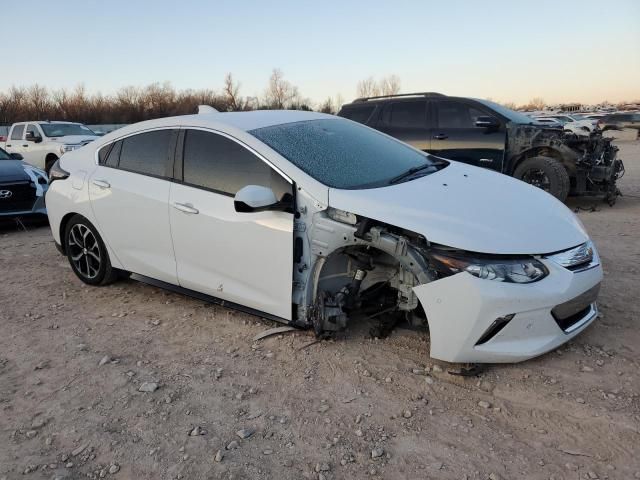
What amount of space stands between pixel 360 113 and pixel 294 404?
23.4 ft

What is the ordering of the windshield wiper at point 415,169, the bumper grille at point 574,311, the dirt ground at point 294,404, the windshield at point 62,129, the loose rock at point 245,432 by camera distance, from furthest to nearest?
the windshield at point 62,129 → the windshield wiper at point 415,169 → the bumper grille at point 574,311 → the loose rock at point 245,432 → the dirt ground at point 294,404

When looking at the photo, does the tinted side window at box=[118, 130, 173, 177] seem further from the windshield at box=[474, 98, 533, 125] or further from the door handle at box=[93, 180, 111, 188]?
the windshield at box=[474, 98, 533, 125]

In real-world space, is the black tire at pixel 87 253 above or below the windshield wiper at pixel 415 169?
below

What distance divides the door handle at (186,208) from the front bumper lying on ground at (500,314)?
1.69m

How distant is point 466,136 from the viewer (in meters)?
8.11

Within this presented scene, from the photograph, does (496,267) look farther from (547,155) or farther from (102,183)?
(547,155)

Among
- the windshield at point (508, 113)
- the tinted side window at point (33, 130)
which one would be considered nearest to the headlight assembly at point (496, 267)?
the windshield at point (508, 113)

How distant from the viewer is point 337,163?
3459 mm

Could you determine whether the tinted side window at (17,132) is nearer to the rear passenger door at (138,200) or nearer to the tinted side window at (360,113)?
the tinted side window at (360,113)

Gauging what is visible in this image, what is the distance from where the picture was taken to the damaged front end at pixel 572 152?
25.1ft

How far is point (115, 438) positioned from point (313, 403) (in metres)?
1.03

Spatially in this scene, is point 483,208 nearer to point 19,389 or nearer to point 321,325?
point 321,325

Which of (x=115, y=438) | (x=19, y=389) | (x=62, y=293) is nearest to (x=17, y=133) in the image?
(x=62, y=293)

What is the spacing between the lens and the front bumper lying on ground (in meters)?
2.67
